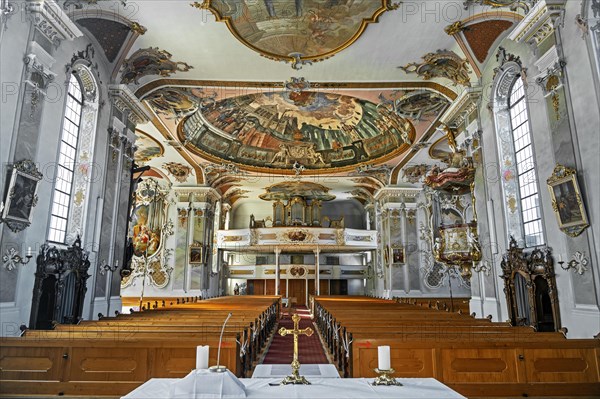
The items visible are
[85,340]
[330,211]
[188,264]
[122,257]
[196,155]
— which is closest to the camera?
[85,340]

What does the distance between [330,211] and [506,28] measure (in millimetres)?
21005

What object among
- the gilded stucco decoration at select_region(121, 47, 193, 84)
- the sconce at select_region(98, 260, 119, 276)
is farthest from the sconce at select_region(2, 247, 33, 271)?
the gilded stucco decoration at select_region(121, 47, 193, 84)

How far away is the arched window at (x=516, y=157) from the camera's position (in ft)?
27.6

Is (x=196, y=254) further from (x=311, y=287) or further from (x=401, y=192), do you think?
(x=311, y=287)

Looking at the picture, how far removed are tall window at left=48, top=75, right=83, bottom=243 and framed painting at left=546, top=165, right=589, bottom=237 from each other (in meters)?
9.29

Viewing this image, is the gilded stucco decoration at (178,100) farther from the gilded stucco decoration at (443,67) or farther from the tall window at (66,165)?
the gilded stucco decoration at (443,67)

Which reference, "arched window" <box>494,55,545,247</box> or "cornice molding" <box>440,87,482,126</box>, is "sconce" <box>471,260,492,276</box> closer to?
"arched window" <box>494,55,545,247</box>

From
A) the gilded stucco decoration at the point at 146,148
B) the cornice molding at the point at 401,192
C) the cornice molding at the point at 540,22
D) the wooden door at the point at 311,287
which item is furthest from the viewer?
the wooden door at the point at 311,287

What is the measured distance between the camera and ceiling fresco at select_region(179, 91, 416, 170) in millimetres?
14891

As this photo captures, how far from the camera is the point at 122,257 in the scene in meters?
10.5

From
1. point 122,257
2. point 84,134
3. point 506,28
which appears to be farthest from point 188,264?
point 506,28

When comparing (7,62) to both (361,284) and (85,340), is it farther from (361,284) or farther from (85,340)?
(361,284)

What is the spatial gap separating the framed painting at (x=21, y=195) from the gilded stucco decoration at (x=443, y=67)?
30.6 feet

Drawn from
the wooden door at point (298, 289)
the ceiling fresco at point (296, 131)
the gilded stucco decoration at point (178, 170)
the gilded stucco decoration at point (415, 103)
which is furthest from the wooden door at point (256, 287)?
the gilded stucco decoration at point (415, 103)
